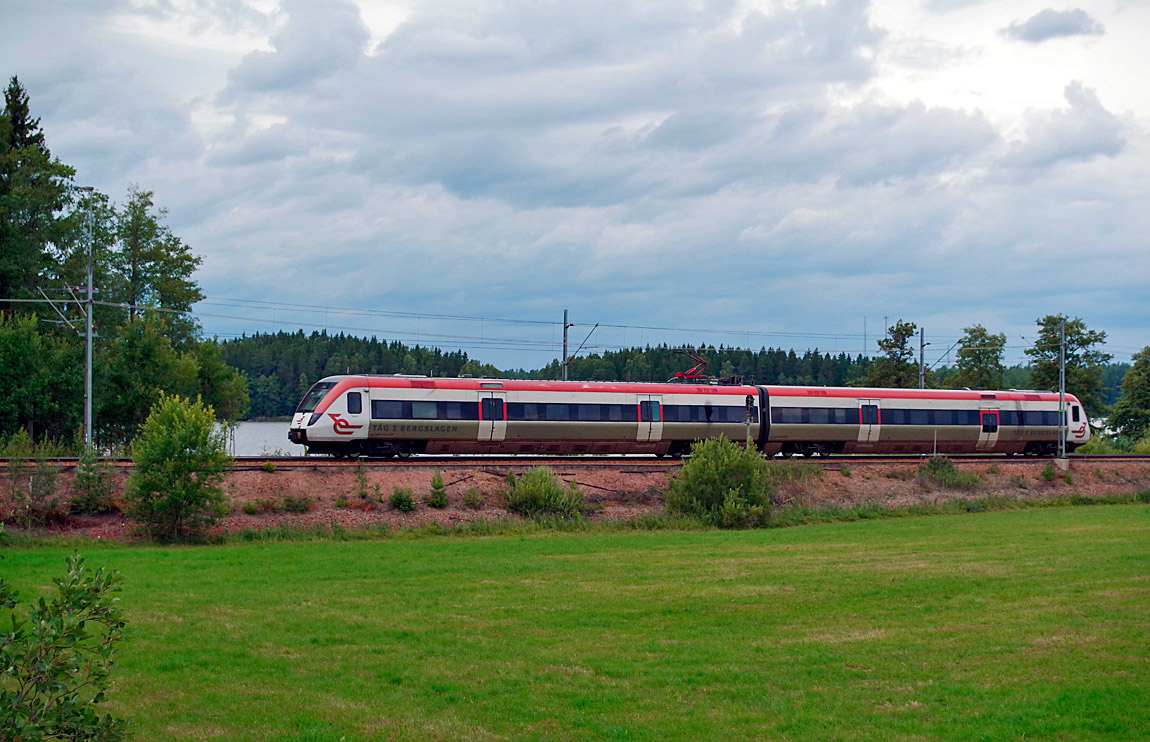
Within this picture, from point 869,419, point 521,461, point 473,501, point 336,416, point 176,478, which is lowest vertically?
point 473,501

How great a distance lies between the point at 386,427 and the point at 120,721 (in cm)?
2871

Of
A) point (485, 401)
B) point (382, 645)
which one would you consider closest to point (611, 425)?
point (485, 401)

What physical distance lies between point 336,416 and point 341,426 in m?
0.40

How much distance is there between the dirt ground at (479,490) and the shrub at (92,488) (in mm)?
308

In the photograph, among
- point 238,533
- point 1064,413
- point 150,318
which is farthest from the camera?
point 150,318

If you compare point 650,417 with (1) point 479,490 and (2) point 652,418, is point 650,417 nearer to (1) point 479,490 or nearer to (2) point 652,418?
(2) point 652,418

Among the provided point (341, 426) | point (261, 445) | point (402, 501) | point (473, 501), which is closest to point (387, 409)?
point (341, 426)

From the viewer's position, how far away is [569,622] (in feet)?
51.5

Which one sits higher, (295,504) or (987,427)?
(987,427)

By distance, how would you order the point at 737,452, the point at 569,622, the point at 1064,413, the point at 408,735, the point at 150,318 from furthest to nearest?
the point at 150,318 → the point at 1064,413 → the point at 737,452 → the point at 569,622 → the point at 408,735

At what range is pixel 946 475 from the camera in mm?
41375

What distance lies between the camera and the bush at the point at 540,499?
32472mm

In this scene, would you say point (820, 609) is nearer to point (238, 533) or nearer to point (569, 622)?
point (569, 622)

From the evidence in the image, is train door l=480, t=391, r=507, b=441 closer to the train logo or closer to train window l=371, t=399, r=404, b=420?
train window l=371, t=399, r=404, b=420
